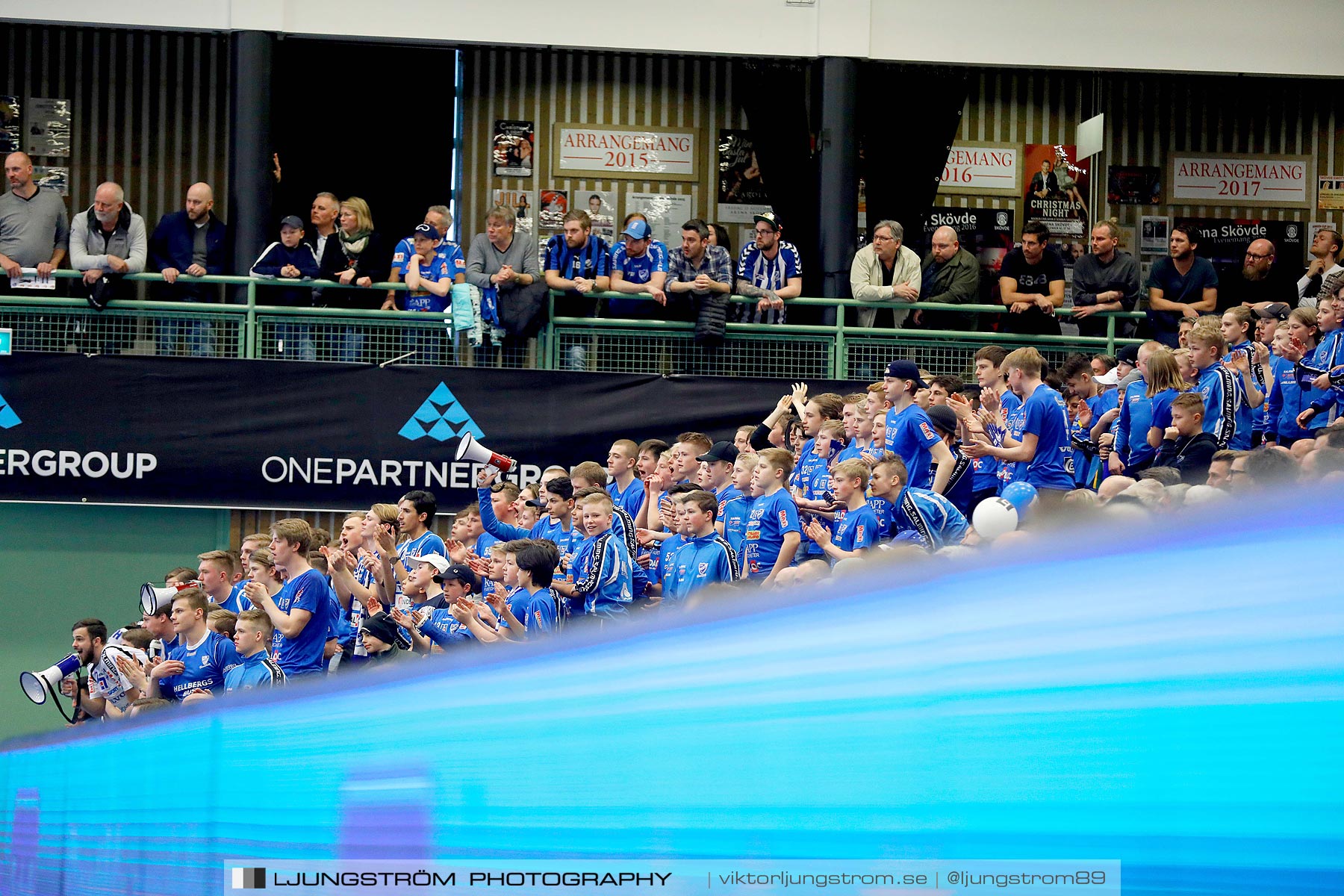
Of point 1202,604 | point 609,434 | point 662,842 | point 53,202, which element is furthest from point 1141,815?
point 53,202

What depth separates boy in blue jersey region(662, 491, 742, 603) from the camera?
803 cm

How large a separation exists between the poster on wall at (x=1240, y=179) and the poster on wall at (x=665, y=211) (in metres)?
5.54

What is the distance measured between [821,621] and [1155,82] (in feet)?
52.7

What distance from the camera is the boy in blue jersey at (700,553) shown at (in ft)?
26.3

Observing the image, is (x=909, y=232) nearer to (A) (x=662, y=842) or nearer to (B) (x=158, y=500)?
(B) (x=158, y=500)

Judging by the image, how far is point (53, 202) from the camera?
43.2ft

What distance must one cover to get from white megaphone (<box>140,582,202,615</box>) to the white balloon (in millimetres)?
7290

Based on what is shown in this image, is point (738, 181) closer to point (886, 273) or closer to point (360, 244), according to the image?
point (886, 273)

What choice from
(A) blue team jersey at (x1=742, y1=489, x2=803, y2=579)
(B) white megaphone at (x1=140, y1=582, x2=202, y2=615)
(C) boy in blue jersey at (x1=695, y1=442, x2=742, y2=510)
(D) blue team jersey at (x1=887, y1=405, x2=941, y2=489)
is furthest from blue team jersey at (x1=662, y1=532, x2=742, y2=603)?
(B) white megaphone at (x1=140, y1=582, x2=202, y2=615)

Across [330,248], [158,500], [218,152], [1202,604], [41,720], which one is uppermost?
[218,152]

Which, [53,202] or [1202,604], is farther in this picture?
[53,202]

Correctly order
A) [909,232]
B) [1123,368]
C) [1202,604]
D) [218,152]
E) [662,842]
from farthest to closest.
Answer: [218,152], [909,232], [1123,368], [662,842], [1202,604]

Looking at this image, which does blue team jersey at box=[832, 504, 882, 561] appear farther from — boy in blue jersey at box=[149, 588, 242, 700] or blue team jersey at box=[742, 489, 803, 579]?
boy in blue jersey at box=[149, 588, 242, 700]

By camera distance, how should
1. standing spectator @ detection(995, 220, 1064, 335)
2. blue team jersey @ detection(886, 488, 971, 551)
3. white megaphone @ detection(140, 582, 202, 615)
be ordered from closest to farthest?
blue team jersey @ detection(886, 488, 971, 551)
white megaphone @ detection(140, 582, 202, 615)
standing spectator @ detection(995, 220, 1064, 335)
